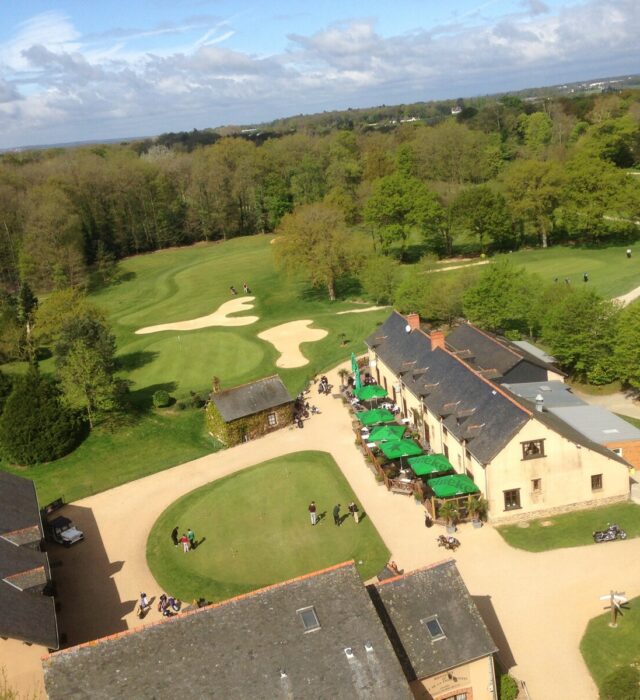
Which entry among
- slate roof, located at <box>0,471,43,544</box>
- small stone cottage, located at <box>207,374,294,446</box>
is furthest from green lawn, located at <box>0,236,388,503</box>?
slate roof, located at <box>0,471,43,544</box>

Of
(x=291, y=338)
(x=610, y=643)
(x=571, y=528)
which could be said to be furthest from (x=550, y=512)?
(x=291, y=338)

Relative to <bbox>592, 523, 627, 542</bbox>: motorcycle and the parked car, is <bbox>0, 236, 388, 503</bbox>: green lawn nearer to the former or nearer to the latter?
the parked car

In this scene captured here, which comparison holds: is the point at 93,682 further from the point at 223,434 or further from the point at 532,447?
the point at 223,434

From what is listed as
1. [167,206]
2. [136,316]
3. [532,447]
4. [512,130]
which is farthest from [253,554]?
[512,130]

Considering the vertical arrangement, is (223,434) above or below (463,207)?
below

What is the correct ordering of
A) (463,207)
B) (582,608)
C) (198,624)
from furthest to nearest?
(463,207) < (582,608) < (198,624)

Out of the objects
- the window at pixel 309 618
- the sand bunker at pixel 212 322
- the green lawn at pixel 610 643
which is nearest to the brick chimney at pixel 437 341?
the green lawn at pixel 610 643
